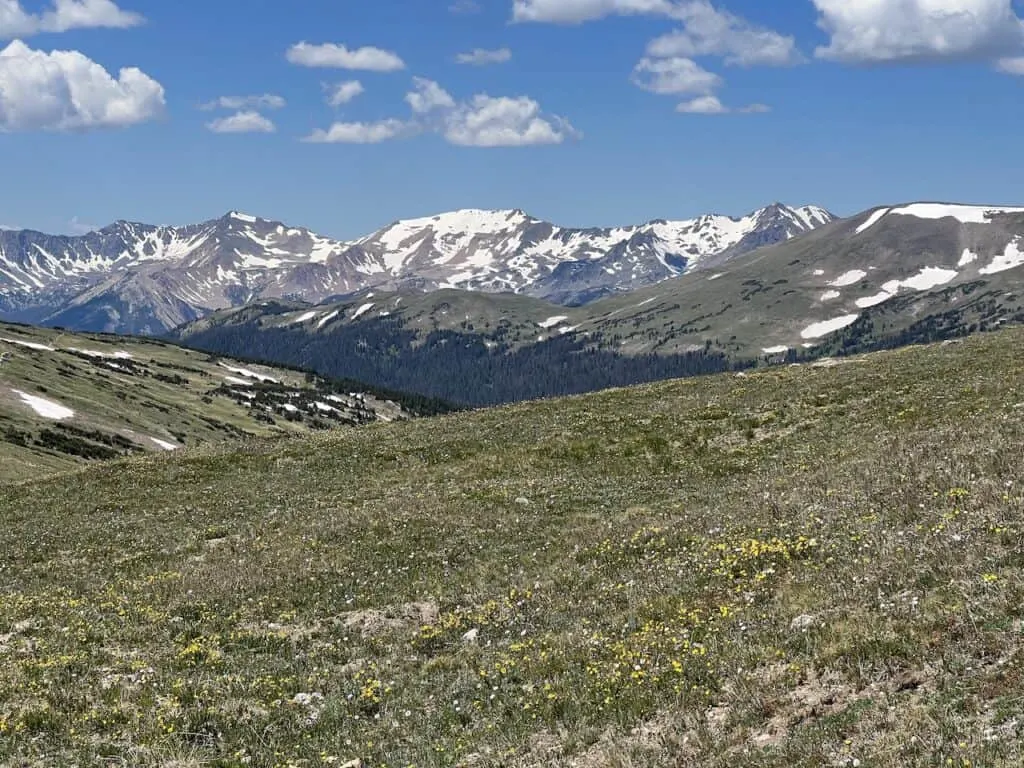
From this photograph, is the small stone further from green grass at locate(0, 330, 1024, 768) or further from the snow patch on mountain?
the snow patch on mountain

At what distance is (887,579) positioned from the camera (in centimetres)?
1479

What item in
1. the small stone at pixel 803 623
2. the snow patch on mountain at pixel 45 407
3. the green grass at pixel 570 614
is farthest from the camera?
the snow patch on mountain at pixel 45 407

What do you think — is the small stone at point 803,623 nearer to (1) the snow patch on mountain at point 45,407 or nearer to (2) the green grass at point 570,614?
(2) the green grass at point 570,614

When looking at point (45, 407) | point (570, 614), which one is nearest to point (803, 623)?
point (570, 614)

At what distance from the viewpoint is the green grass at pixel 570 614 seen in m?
11.7

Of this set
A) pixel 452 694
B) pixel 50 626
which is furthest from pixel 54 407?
pixel 452 694

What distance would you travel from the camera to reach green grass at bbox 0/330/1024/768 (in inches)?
460

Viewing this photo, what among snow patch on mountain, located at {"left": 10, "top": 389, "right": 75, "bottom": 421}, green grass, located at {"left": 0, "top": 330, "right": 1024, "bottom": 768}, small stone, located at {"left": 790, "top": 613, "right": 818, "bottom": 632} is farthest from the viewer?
snow patch on mountain, located at {"left": 10, "top": 389, "right": 75, "bottom": 421}

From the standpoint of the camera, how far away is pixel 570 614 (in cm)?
1798

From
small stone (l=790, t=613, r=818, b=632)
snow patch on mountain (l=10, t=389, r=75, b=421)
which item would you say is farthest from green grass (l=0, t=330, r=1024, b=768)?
snow patch on mountain (l=10, t=389, r=75, b=421)

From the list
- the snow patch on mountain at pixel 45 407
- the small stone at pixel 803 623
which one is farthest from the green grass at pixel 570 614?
the snow patch on mountain at pixel 45 407

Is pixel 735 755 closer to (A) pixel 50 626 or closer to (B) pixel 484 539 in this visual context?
(B) pixel 484 539

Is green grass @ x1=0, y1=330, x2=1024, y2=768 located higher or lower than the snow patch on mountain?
higher

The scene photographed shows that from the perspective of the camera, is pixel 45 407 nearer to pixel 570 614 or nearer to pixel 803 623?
pixel 570 614
